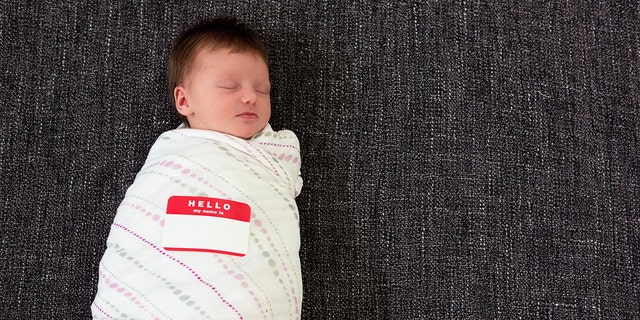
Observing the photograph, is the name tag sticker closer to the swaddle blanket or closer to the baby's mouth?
the swaddle blanket

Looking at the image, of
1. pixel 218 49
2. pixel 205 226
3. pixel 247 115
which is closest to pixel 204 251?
pixel 205 226

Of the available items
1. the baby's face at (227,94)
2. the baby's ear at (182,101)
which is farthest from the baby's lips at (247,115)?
the baby's ear at (182,101)

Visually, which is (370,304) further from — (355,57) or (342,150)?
(355,57)

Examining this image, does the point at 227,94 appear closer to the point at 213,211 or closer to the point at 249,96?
the point at 249,96

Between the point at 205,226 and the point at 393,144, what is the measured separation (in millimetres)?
488

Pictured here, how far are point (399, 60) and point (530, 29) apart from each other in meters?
0.32

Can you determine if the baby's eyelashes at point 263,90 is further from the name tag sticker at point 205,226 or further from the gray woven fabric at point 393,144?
the name tag sticker at point 205,226

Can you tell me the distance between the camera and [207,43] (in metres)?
1.26

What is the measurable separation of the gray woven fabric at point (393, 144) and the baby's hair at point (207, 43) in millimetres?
99

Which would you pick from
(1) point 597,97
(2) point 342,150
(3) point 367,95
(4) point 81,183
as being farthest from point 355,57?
(4) point 81,183

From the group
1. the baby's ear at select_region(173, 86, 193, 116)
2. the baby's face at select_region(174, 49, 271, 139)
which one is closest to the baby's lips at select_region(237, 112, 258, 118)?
the baby's face at select_region(174, 49, 271, 139)

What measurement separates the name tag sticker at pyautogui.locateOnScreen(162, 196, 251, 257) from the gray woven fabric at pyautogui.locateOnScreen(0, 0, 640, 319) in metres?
0.26

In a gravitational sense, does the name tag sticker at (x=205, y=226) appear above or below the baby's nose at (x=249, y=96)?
below

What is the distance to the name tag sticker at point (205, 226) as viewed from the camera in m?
1.11
